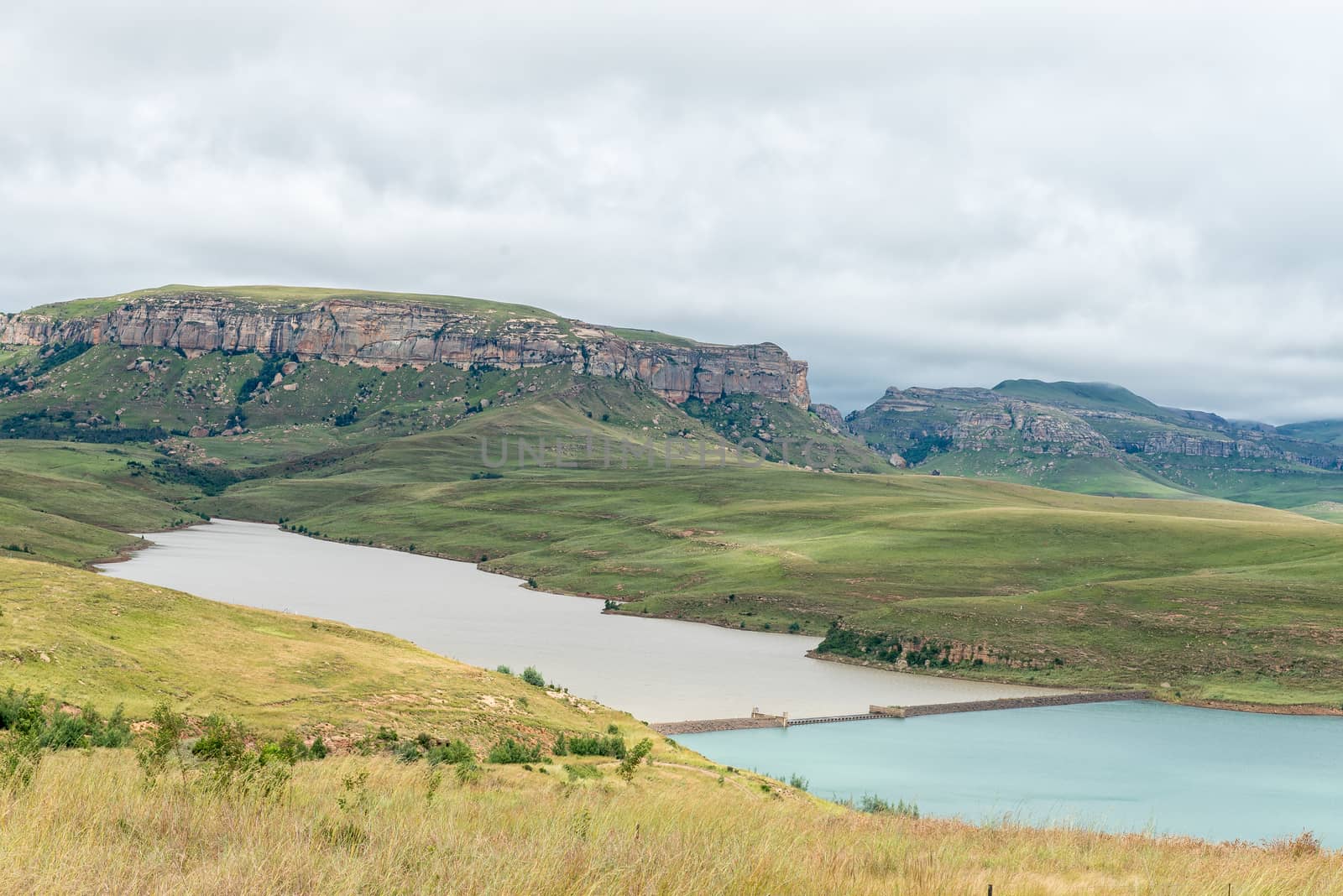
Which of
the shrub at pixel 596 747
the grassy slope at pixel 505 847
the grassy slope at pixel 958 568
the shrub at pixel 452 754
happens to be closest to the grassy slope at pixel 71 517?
the grassy slope at pixel 958 568

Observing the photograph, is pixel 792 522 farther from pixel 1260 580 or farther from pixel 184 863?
pixel 184 863

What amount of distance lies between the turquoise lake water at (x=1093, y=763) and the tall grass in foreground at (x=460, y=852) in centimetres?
3356

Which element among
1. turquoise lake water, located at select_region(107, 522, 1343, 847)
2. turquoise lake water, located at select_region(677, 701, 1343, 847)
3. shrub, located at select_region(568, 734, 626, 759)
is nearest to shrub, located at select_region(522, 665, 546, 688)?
turquoise lake water, located at select_region(107, 522, 1343, 847)

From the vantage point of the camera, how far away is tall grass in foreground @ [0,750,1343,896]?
22.5 ft

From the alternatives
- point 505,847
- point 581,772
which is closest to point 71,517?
point 581,772

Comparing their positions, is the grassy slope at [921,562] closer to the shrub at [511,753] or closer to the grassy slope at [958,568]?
the grassy slope at [958,568]

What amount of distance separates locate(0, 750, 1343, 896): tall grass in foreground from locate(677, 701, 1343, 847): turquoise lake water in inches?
1321

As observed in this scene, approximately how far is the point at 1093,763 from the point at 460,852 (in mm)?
61215

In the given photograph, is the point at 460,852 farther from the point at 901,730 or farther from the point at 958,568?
the point at 958,568

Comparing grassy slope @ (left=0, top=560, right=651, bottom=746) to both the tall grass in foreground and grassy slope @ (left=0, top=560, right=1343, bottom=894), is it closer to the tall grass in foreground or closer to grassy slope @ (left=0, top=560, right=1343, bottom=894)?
grassy slope @ (left=0, top=560, right=1343, bottom=894)

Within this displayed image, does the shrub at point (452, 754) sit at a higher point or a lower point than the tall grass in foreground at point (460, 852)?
lower

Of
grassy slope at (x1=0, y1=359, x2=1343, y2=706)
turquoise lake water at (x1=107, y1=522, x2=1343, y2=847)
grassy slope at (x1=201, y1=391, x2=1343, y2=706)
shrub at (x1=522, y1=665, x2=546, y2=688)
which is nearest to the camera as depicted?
shrub at (x1=522, y1=665, x2=546, y2=688)

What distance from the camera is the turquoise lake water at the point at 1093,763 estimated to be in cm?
4875

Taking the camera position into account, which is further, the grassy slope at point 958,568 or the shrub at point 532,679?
the grassy slope at point 958,568
